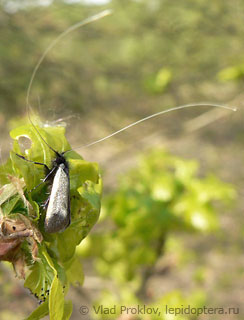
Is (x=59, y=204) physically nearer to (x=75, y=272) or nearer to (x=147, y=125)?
(x=75, y=272)

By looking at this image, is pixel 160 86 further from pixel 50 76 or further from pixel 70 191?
pixel 70 191

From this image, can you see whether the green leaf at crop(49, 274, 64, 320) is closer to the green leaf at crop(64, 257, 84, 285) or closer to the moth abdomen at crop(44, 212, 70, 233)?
the moth abdomen at crop(44, 212, 70, 233)

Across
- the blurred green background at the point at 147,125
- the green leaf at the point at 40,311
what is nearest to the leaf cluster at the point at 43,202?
the green leaf at the point at 40,311

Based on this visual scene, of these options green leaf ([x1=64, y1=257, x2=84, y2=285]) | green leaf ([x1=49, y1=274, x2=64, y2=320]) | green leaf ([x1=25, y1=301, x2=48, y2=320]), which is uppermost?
green leaf ([x1=49, y1=274, x2=64, y2=320])

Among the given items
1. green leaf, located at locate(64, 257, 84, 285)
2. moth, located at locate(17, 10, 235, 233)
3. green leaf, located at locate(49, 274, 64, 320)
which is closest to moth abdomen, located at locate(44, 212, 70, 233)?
moth, located at locate(17, 10, 235, 233)

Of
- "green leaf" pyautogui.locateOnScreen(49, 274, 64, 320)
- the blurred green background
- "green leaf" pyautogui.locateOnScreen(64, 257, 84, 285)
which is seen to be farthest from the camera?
the blurred green background

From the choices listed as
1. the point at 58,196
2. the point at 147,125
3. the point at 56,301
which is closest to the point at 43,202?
the point at 58,196

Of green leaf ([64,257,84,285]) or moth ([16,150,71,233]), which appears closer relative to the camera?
moth ([16,150,71,233])

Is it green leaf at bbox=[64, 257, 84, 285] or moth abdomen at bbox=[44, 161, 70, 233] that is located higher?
moth abdomen at bbox=[44, 161, 70, 233]
